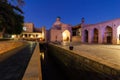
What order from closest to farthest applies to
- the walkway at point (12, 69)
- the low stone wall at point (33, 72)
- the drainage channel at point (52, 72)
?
the low stone wall at point (33, 72) → the walkway at point (12, 69) → the drainage channel at point (52, 72)

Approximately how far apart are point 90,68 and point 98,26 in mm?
26445

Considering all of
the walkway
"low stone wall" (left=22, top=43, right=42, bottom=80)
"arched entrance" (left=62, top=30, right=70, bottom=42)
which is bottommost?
the walkway

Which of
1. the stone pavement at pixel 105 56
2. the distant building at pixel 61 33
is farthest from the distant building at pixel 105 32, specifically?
the stone pavement at pixel 105 56

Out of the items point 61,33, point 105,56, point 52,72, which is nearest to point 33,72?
point 105,56

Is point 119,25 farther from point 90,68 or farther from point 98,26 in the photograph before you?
point 90,68

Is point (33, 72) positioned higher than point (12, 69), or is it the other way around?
point (33, 72)

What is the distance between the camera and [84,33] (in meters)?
41.6

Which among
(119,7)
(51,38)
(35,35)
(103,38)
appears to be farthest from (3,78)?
(119,7)

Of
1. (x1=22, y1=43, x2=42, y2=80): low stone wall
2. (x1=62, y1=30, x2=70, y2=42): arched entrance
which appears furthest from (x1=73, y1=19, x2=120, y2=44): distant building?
(x1=22, y1=43, x2=42, y2=80): low stone wall

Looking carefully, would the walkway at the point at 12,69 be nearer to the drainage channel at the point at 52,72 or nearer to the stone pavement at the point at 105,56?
the stone pavement at the point at 105,56

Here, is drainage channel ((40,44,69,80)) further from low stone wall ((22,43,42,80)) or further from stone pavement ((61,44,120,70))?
low stone wall ((22,43,42,80))

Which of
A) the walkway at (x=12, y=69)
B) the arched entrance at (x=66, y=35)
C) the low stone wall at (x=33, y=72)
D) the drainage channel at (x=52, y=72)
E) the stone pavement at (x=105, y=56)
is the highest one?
the arched entrance at (x=66, y=35)

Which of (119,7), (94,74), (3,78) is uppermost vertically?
(119,7)

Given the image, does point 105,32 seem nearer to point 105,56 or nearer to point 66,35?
point 66,35
